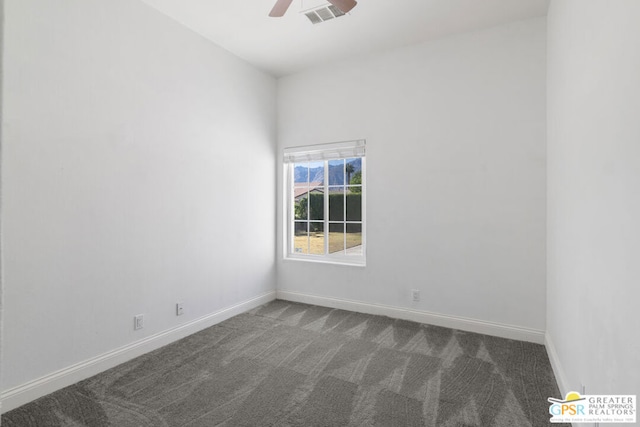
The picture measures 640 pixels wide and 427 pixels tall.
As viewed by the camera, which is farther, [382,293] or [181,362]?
[382,293]

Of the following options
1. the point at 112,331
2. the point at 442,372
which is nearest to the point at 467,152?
the point at 442,372

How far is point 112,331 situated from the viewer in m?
2.73

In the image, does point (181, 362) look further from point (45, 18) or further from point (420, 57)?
point (420, 57)

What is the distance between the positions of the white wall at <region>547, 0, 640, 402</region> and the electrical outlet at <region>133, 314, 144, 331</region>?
318 cm

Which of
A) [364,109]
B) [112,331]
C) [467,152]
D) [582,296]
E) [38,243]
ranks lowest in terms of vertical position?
[112,331]

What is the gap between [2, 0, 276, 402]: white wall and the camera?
7.38 ft

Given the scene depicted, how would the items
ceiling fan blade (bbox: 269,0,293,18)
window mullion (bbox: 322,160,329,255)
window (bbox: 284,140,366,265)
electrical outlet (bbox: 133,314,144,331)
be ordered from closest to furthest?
ceiling fan blade (bbox: 269,0,293,18) → electrical outlet (bbox: 133,314,144,331) → window (bbox: 284,140,366,265) → window mullion (bbox: 322,160,329,255)

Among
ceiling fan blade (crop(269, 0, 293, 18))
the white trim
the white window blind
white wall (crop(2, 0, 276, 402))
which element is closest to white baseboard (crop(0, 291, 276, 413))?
white wall (crop(2, 0, 276, 402))

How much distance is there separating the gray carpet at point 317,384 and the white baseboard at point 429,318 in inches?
3.9

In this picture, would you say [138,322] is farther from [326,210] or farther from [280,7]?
[280,7]

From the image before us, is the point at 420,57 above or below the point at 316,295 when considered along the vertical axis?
above

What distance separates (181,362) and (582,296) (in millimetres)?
2880

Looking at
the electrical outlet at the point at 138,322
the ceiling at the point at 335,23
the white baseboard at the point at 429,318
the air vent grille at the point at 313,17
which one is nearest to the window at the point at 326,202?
the white baseboard at the point at 429,318

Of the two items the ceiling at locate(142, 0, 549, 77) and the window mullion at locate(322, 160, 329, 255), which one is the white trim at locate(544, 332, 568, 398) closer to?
the window mullion at locate(322, 160, 329, 255)
